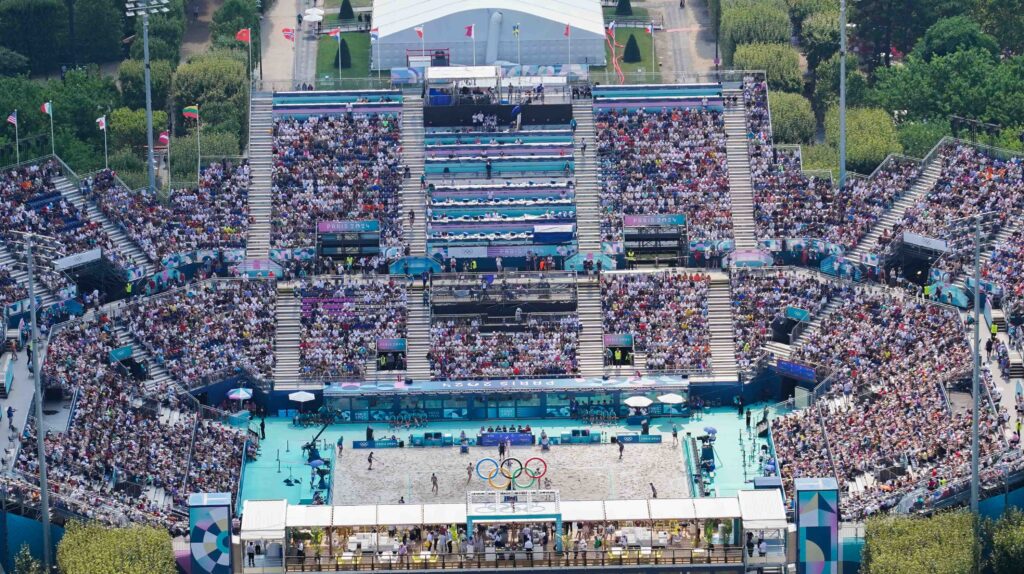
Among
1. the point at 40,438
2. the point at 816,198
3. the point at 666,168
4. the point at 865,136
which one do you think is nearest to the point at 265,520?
the point at 40,438

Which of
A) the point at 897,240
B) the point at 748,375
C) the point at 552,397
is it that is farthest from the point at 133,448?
the point at 897,240

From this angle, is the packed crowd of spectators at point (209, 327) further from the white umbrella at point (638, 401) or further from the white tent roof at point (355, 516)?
the white tent roof at point (355, 516)

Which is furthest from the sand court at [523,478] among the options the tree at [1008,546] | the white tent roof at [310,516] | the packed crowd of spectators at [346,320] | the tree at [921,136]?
the tree at [921,136]

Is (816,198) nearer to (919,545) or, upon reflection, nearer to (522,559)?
(919,545)

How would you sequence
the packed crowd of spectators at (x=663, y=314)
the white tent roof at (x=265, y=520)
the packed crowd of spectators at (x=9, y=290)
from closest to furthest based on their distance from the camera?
the white tent roof at (x=265, y=520) < the packed crowd of spectators at (x=9, y=290) < the packed crowd of spectators at (x=663, y=314)

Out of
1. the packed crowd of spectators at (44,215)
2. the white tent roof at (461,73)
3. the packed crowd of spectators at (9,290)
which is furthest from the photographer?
the white tent roof at (461,73)

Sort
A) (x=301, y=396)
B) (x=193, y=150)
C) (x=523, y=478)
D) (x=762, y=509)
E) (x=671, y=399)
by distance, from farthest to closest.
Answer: (x=193, y=150) < (x=301, y=396) < (x=671, y=399) < (x=523, y=478) < (x=762, y=509)
